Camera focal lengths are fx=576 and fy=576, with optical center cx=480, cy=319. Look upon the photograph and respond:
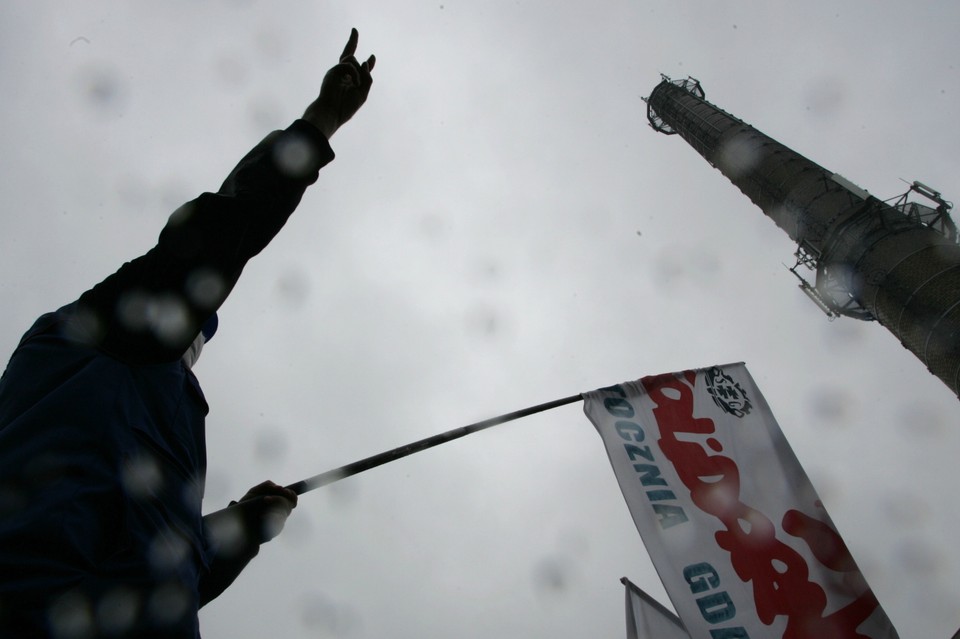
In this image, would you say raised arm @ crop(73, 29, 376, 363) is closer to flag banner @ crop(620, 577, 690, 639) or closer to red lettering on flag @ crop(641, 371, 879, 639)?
red lettering on flag @ crop(641, 371, 879, 639)

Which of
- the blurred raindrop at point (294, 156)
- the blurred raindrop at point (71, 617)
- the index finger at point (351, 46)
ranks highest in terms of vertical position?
the index finger at point (351, 46)

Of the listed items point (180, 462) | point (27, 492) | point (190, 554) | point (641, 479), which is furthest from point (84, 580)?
point (641, 479)

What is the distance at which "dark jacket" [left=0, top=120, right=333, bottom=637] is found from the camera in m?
1.20

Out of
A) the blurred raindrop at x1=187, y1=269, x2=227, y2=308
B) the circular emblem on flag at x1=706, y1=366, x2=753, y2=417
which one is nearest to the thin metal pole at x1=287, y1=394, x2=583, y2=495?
the blurred raindrop at x1=187, y1=269, x2=227, y2=308

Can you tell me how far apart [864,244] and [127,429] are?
62.6 feet

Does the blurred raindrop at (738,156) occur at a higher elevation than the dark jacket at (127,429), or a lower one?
higher

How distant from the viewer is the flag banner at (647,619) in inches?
271

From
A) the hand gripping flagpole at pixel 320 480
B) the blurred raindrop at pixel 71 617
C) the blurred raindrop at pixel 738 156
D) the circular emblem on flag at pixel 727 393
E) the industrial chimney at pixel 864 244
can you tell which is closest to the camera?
the blurred raindrop at pixel 71 617

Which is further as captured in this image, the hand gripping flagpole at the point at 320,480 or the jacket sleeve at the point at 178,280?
the hand gripping flagpole at the point at 320,480

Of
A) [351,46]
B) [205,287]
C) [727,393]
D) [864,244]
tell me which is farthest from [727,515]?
[864,244]

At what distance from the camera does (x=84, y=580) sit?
1206mm

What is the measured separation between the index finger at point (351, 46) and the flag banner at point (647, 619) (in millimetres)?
6950

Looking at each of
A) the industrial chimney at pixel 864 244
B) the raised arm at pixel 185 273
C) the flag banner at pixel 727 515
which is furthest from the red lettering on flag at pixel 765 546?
the industrial chimney at pixel 864 244

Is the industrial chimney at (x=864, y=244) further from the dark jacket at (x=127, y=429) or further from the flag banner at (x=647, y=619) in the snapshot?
the dark jacket at (x=127, y=429)
